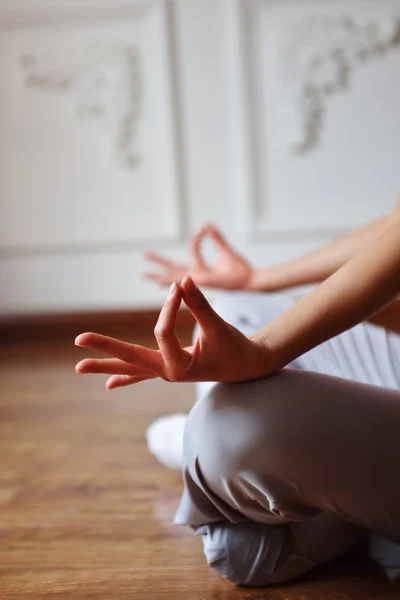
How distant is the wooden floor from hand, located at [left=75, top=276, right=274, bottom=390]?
267 millimetres

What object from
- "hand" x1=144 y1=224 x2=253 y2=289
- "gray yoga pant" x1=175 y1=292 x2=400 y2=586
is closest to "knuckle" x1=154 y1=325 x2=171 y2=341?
"gray yoga pant" x1=175 y1=292 x2=400 y2=586

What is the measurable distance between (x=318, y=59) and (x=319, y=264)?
55.6 inches

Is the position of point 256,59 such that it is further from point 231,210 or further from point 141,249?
point 141,249

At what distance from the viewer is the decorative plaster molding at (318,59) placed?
2.17 m

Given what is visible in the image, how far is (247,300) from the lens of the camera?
947 mm

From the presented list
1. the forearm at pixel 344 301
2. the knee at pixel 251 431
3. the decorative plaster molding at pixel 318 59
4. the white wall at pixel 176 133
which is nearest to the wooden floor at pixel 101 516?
the knee at pixel 251 431

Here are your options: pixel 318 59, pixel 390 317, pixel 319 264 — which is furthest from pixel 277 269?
pixel 318 59

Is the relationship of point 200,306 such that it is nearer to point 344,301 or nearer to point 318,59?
point 344,301

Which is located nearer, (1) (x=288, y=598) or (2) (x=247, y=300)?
(1) (x=288, y=598)

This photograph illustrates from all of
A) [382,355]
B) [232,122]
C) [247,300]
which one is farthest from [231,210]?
[382,355]

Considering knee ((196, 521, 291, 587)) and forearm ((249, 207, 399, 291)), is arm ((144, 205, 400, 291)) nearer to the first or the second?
forearm ((249, 207, 399, 291))

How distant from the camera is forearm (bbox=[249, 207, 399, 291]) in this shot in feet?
3.03

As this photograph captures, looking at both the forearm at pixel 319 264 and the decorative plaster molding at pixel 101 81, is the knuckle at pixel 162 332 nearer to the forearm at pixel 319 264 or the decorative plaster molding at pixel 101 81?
the forearm at pixel 319 264

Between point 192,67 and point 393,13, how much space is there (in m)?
0.63
